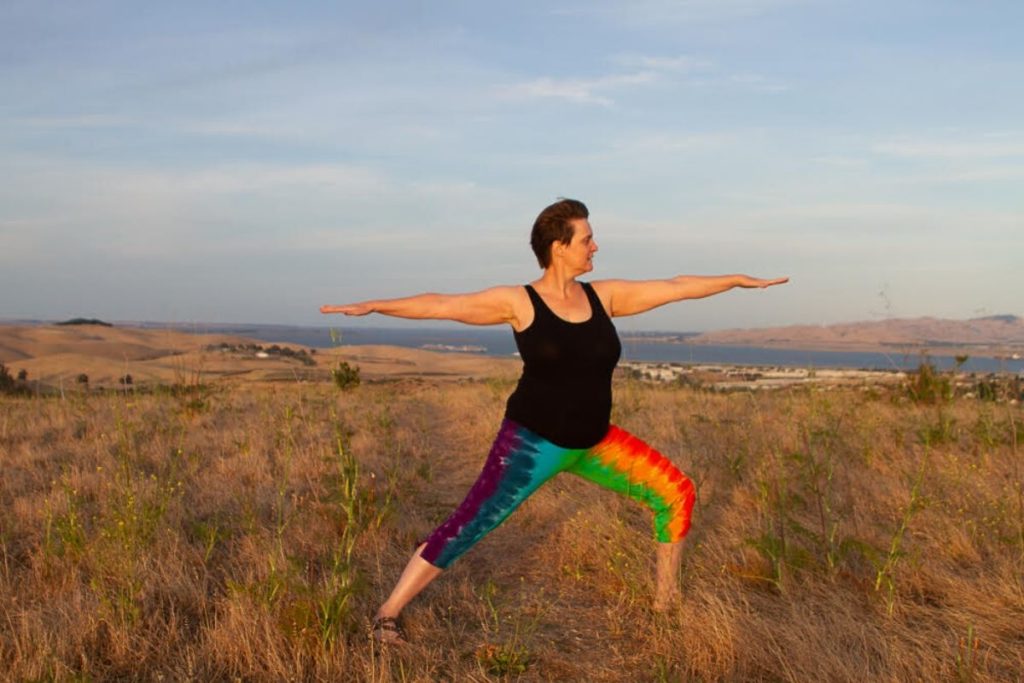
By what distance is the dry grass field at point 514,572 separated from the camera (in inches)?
141

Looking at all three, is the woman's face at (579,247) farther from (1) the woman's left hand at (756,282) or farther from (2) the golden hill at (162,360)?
(2) the golden hill at (162,360)

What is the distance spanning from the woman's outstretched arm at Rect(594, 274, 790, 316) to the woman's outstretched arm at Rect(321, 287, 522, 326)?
55 cm

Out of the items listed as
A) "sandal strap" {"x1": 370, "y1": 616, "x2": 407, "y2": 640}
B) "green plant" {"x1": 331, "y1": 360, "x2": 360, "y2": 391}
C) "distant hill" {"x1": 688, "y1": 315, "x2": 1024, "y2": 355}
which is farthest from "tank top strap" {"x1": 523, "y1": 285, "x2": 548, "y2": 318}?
"green plant" {"x1": 331, "y1": 360, "x2": 360, "y2": 391}

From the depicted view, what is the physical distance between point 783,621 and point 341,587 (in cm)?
195

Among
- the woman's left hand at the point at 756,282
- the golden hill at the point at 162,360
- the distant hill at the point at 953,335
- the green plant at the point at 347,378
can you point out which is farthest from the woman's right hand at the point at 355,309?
the golden hill at the point at 162,360

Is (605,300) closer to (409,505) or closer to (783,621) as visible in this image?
(783,621)

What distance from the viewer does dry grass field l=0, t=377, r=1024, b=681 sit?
3.57m

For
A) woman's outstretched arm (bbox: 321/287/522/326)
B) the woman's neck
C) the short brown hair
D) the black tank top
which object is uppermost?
the short brown hair

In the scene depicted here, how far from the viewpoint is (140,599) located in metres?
4.09

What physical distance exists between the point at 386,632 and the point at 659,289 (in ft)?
6.54

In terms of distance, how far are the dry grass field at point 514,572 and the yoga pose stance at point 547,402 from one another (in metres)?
0.44

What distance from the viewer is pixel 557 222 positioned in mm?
3990

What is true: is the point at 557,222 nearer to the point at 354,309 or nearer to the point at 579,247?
the point at 579,247

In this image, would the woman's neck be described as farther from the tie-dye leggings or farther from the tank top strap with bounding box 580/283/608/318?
the tie-dye leggings
